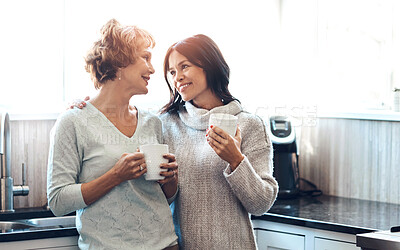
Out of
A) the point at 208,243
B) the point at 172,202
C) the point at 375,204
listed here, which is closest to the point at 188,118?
the point at 172,202

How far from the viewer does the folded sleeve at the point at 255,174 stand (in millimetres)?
1743

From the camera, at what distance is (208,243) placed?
1800mm

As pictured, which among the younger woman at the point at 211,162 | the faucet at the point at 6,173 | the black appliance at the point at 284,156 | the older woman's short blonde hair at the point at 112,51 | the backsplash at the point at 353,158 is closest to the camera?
the older woman's short blonde hair at the point at 112,51

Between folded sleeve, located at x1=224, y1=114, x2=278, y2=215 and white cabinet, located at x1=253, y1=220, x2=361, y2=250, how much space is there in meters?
0.45

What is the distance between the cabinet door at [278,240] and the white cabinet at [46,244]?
2.67 ft

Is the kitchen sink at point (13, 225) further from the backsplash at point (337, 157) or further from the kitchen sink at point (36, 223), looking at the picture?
the backsplash at point (337, 157)

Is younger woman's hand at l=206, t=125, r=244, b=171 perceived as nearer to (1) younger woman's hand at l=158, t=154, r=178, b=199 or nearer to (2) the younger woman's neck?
(1) younger woman's hand at l=158, t=154, r=178, b=199

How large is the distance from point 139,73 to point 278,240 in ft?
3.31

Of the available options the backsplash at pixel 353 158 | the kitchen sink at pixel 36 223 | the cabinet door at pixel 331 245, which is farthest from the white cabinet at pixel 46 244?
the backsplash at pixel 353 158

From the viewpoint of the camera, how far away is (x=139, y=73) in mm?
1699

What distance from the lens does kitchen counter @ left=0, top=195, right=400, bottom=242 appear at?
1880 mm

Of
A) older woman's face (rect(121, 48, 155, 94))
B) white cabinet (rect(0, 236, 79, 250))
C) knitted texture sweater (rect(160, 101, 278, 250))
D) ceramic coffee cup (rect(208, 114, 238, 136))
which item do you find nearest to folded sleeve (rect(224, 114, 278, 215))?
knitted texture sweater (rect(160, 101, 278, 250))

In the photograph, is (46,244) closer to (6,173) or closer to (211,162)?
(6,173)

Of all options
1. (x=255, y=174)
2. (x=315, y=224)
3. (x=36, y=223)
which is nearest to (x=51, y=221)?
(x=36, y=223)
